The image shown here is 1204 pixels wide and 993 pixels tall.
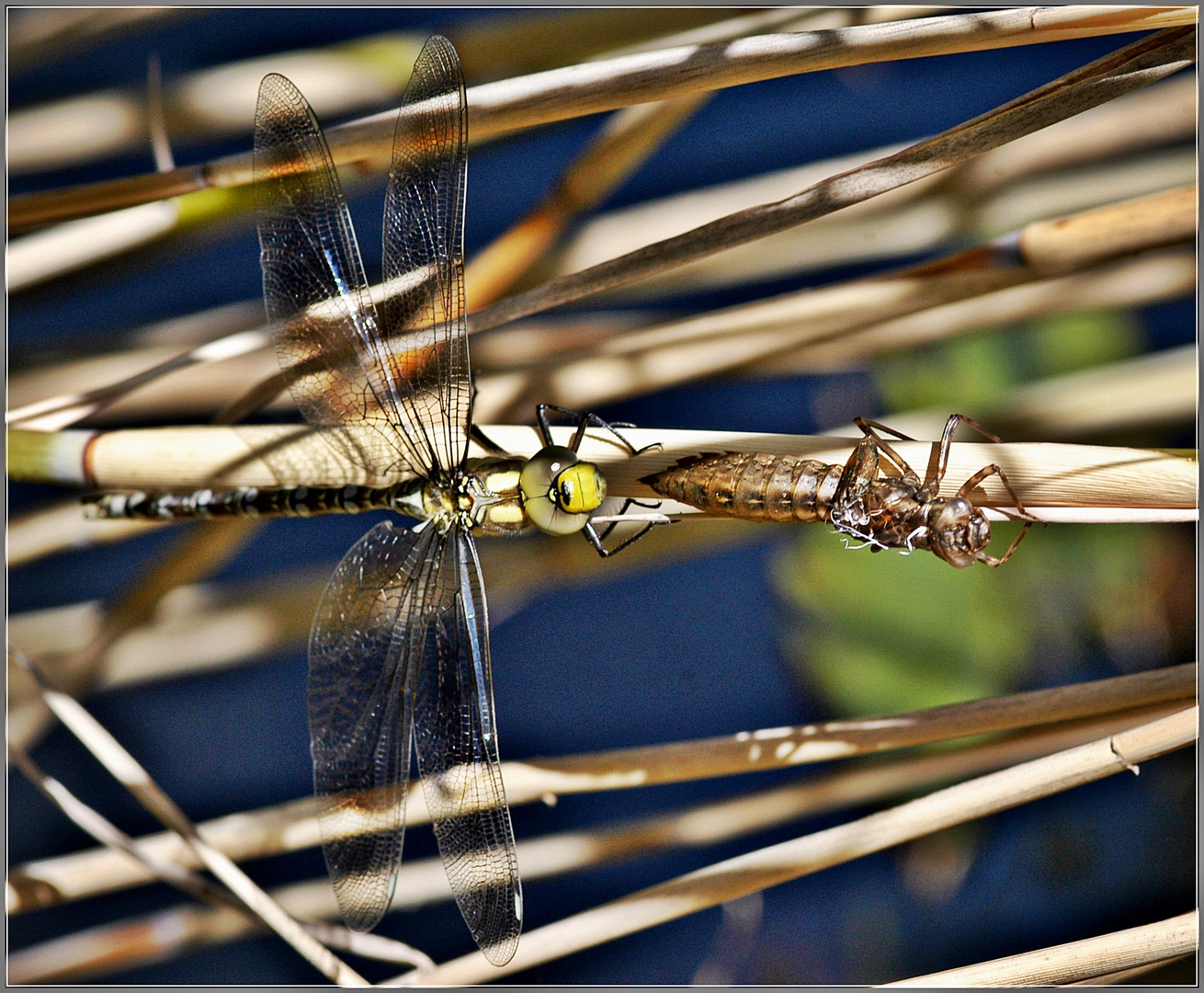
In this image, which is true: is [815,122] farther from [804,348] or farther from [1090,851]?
[1090,851]

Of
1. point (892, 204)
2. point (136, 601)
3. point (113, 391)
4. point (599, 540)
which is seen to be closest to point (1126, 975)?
point (599, 540)

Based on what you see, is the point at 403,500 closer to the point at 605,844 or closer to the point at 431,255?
the point at 431,255

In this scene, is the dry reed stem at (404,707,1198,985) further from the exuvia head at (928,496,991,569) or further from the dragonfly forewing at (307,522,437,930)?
the exuvia head at (928,496,991,569)

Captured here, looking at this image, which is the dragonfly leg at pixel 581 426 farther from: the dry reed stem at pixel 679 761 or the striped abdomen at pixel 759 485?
the dry reed stem at pixel 679 761

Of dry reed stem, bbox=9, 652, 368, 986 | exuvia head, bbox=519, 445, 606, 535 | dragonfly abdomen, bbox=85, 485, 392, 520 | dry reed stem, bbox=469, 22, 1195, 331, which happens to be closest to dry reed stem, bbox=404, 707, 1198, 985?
dry reed stem, bbox=9, 652, 368, 986

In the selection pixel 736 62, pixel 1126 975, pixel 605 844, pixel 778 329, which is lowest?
pixel 1126 975

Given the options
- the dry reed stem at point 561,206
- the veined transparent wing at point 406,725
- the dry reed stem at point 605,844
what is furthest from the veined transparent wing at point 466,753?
the dry reed stem at point 561,206
